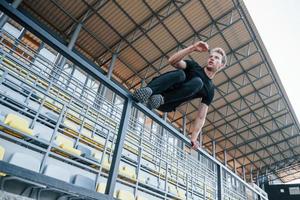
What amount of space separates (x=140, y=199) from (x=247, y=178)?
56.6 feet

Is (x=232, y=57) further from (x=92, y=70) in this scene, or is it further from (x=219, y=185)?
(x=92, y=70)

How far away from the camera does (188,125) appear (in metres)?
14.2

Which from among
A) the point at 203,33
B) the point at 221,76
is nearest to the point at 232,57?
the point at 221,76

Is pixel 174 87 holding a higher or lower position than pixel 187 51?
lower

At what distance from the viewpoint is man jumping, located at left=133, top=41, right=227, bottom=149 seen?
172 centimetres

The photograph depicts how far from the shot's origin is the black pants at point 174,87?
1782mm

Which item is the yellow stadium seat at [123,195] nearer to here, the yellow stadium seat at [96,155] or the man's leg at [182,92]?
the yellow stadium seat at [96,155]

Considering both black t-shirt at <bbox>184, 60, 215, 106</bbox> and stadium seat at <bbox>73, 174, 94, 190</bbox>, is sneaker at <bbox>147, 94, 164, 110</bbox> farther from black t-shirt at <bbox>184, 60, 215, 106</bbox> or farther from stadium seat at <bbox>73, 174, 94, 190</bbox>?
stadium seat at <bbox>73, 174, 94, 190</bbox>

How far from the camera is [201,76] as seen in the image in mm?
2072

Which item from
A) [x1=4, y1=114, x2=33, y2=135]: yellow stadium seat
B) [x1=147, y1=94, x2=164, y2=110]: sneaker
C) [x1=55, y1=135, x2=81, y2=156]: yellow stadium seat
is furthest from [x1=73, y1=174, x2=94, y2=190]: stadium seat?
[x1=147, y1=94, x2=164, y2=110]: sneaker

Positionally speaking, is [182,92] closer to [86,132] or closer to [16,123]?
[16,123]

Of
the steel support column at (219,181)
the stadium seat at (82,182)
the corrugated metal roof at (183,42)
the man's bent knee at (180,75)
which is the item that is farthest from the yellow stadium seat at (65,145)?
the corrugated metal roof at (183,42)

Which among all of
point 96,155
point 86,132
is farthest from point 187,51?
point 86,132

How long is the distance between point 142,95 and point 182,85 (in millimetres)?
490
